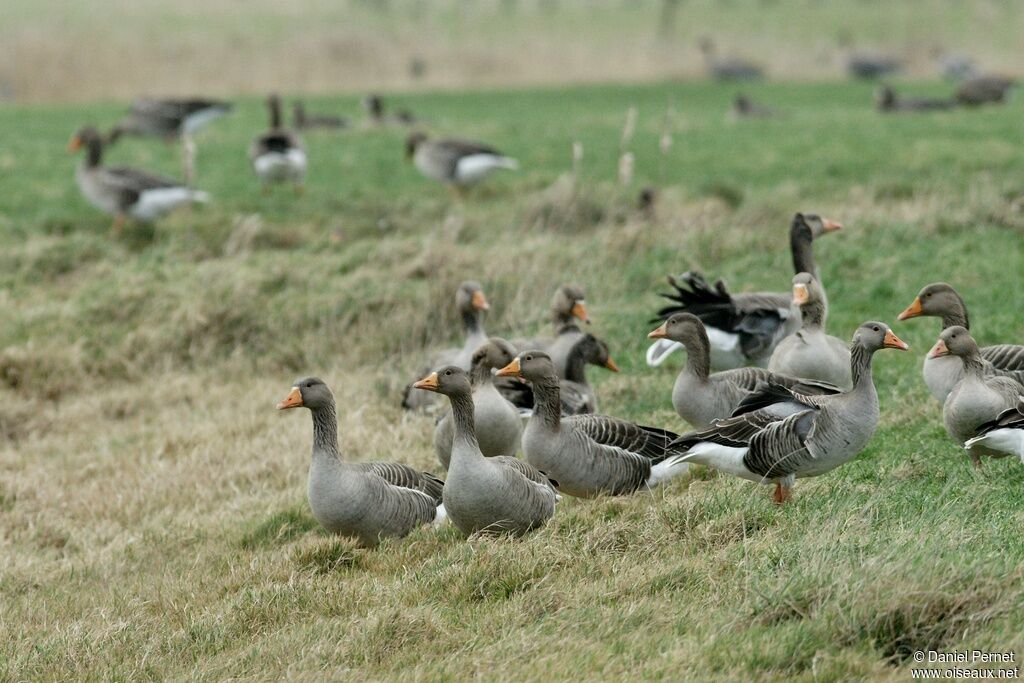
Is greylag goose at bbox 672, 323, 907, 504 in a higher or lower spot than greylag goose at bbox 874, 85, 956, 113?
lower

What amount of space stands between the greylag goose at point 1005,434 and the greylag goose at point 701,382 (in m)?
1.44

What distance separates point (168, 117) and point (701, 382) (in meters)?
16.9

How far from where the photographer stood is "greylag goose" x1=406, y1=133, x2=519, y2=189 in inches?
705

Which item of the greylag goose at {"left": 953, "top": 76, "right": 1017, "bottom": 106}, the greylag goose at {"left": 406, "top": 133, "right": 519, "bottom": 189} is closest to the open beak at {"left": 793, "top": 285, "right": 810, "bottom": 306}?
the greylag goose at {"left": 406, "top": 133, "right": 519, "bottom": 189}

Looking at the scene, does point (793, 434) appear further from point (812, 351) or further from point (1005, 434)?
point (812, 351)

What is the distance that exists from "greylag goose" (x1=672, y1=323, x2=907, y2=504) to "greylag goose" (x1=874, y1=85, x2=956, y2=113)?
65.7ft

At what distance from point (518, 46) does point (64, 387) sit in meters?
27.3

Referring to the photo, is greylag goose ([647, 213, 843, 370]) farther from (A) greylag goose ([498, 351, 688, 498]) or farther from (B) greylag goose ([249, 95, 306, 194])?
(B) greylag goose ([249, 95, 306, 194])

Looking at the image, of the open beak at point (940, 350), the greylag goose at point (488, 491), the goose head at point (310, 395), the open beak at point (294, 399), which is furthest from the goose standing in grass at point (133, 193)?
the open beak at point (940, 350)

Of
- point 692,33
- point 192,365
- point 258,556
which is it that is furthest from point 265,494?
point 692,33

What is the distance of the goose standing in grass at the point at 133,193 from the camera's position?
53.7 ft

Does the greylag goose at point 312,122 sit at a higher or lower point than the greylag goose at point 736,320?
higher

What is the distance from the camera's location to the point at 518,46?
125 feet

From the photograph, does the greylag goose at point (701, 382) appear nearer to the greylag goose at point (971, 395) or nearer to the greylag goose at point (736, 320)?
the greylag goose at point (971, 395)
